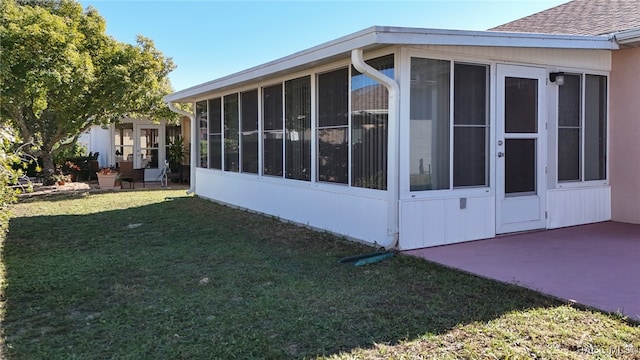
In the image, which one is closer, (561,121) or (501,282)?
(501,282)

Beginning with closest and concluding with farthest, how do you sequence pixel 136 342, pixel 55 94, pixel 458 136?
pixel 136 342 → pixel 458 136 → pixel 55 94

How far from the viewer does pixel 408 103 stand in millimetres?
5469

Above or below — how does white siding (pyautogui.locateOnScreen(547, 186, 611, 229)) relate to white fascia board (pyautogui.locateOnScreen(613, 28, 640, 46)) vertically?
below

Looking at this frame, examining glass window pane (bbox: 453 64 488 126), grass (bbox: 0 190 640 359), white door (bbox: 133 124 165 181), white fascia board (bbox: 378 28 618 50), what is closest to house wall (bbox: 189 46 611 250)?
glass window pane (bbox: 453 64 488 126)

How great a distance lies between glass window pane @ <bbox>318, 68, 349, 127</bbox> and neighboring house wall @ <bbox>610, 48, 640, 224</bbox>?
427 centimetres

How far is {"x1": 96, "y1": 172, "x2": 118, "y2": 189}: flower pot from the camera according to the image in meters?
14.0

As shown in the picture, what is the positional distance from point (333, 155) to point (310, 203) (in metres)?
0.93

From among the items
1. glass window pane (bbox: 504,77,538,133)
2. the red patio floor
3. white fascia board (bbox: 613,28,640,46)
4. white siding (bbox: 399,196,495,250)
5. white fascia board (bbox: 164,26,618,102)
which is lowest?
the red patio floor

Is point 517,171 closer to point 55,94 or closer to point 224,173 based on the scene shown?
point 224,173

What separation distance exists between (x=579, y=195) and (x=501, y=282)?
3.63 m

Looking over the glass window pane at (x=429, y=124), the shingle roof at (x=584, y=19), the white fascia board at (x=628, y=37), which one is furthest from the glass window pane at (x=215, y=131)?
the white fascia board at (x=628, y=37)

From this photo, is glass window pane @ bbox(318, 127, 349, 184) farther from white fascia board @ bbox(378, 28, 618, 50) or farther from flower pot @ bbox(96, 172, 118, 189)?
flower pot @ bbox(96, 172, 118, 189)

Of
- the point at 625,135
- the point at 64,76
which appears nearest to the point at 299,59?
the point at 625,135

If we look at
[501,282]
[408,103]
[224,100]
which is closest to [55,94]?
[224,100]
